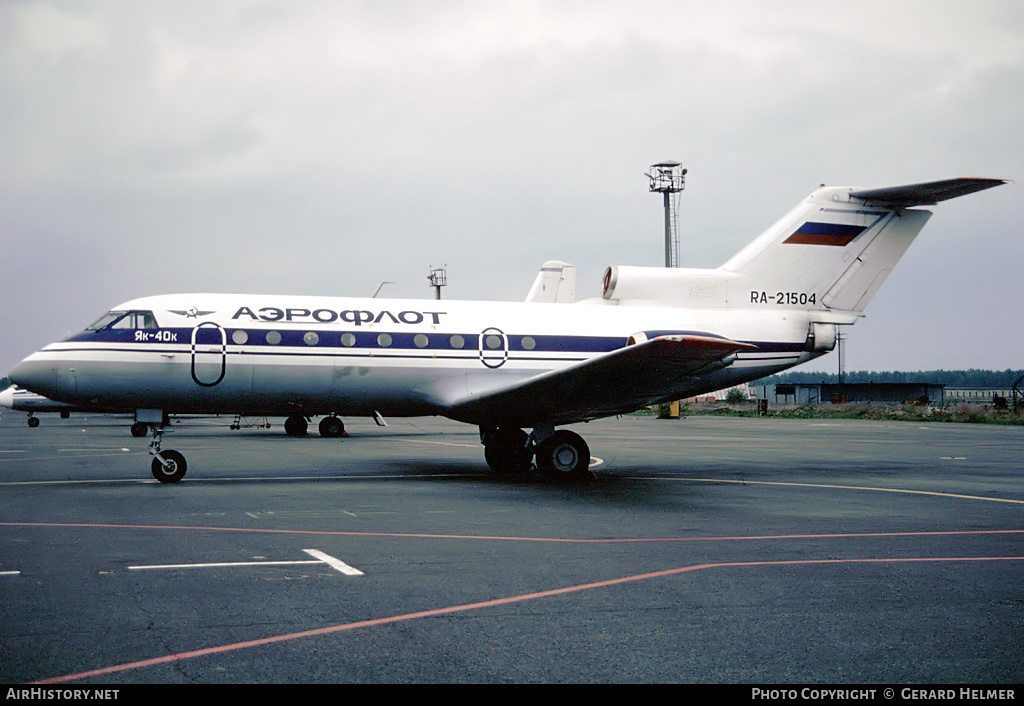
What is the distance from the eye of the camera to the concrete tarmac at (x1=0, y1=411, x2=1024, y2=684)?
194 inches

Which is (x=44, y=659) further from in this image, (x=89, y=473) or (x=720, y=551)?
(x=89, y=473)

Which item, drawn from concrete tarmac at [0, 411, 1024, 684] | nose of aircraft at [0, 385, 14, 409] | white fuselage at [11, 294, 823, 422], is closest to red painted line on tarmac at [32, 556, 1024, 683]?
concrete tarmac at [0, 411, 1024, 684]

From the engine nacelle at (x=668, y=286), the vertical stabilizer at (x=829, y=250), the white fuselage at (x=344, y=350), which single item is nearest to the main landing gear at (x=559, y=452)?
the white fuselage at (x=344, y=350)

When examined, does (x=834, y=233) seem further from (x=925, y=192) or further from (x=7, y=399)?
(x=7, y=399)

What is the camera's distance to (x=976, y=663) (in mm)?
4930

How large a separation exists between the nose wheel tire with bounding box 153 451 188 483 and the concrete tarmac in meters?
0.33

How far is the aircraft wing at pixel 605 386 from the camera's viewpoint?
533 inches

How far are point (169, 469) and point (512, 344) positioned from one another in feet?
22.0

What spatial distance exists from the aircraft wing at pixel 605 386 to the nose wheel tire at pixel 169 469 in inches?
193

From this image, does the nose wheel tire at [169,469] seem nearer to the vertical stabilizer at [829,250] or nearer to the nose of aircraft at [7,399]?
the vertical stabilizer at [829,250]

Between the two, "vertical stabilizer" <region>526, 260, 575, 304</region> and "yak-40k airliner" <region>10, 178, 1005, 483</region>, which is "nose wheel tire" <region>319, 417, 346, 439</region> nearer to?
"vertical stabilizer" <region>526, 260, 575, 304</region>
